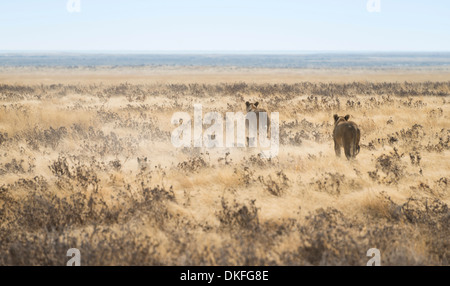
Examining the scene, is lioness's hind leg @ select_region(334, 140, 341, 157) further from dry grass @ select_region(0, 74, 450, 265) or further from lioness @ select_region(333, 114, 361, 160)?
dry grass @ select_region(0, 74, 450, 265)

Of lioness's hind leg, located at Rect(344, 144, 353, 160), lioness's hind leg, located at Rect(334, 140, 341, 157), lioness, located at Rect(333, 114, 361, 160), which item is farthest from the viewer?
lioness's hind leg, located at Rect(334, 140, 341, 157)

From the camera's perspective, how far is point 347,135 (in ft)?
25.6

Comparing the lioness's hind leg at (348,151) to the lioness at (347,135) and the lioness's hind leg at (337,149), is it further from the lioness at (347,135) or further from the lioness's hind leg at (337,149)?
the lioness's hind leg at (337,149)

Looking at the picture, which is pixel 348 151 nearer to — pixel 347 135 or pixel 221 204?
pixel 347 135

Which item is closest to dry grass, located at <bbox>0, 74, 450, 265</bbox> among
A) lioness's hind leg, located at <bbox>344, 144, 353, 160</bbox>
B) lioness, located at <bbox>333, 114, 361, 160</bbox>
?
lioness's hind leg, located at <bbox>344, 144, 353, 160</bbox>

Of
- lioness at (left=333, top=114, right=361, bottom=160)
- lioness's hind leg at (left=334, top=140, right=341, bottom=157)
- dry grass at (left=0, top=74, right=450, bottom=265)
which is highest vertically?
lioness at (left=333, top=114, right=361, bottom=160)

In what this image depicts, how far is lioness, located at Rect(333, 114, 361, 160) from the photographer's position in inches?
303

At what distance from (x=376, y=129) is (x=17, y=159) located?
12.0m

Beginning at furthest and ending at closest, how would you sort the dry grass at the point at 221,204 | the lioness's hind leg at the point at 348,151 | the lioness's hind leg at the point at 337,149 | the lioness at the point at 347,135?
the lioness's hind leg at the point at 337,149, the lioness's hind leg at the point at 348,151, the lioness at the point at 347,135, the dry grass at the point at 221,204

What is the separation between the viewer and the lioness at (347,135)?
7707mm

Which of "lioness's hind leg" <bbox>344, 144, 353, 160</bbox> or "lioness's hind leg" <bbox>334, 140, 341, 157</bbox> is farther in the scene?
"lioness's hind leg" <bbox>334, 140, 341, 157</bbox>

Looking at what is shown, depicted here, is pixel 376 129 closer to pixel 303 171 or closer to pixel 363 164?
pixel 363 164

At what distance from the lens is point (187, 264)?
369cm

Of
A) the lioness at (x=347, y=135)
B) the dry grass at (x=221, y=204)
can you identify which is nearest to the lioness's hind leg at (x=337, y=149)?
the lioness at (x=347, y=135)
